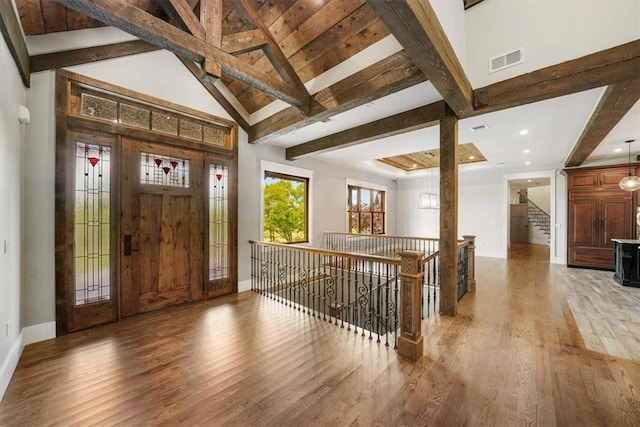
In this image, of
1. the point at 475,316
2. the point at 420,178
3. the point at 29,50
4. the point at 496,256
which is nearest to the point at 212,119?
the point at 29,50

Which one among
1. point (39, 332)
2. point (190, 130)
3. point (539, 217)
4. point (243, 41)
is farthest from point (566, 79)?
point (539, 217)

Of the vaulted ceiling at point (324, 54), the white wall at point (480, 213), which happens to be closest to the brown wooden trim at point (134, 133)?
the vaulted ceiling at point (324, 54)

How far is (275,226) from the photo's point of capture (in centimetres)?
581

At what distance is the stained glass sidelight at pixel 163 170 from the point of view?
3.61 m

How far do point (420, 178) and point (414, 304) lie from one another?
25.6 ft

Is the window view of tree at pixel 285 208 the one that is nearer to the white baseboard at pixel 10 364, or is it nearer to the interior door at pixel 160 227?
the interior door at pixel 160 227

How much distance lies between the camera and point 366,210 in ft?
28.2

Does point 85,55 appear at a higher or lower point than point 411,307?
higher

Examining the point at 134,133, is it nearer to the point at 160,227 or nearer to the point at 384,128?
the point at 160,227

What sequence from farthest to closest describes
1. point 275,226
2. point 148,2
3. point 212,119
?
point 275,226, point 212,119, point 148,2

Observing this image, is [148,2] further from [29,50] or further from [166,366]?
[166,366]

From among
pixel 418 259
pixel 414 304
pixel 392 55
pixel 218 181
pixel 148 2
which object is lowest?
pixel 414 304

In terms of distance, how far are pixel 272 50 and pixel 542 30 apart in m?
2.98

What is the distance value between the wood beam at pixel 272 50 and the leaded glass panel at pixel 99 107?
2.04 m
